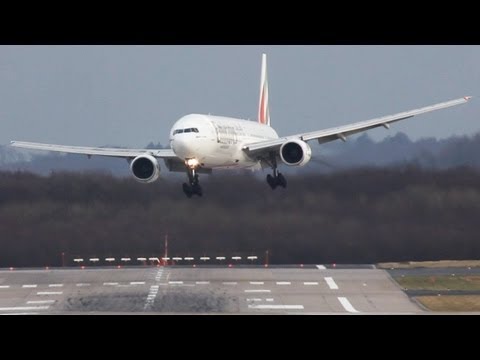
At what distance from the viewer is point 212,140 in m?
56.3

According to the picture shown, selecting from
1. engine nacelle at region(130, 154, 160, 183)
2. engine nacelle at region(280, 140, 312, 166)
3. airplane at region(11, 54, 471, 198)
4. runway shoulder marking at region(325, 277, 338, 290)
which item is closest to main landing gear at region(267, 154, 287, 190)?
airplane at region(11, 54, 471, 198)

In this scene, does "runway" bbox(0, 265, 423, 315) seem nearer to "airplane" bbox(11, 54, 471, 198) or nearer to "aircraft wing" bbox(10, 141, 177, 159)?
"airplane" bbox(11, 54, 471, 198)

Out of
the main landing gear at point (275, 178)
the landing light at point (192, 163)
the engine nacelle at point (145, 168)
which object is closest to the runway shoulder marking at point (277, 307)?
the main landing gear at point (275, 178)

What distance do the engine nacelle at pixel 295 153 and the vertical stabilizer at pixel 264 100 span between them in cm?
1924

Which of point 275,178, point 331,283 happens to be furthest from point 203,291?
point 331,283

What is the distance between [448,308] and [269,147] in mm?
12714

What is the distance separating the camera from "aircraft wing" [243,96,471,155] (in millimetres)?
60312

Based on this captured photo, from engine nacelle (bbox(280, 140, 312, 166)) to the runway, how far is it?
789 cm

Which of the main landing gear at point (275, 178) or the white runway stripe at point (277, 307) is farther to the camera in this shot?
the main landing gear at point (275, 178)

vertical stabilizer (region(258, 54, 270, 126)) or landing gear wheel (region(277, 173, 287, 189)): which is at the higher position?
vertical stabilizer (region(258, 54, 270, 126))

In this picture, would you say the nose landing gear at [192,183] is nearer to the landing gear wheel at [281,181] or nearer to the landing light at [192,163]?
the landing light at [192,163]

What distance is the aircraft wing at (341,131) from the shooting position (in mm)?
60312
